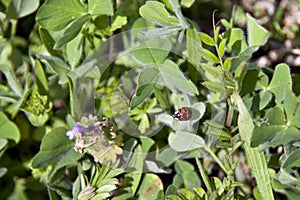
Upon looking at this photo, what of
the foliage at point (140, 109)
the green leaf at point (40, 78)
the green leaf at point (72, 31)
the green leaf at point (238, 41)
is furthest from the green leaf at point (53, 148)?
the green leaf at point (238, 41)

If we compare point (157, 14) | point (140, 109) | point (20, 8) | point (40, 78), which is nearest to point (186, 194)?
point (140, 109)

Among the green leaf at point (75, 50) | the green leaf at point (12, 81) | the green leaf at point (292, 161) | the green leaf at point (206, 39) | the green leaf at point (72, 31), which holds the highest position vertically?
the green leaf at point (206, 39)

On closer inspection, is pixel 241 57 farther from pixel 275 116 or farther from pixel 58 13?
pixel 58 13

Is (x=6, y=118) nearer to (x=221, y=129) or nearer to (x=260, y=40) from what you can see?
(x=221, y=129)

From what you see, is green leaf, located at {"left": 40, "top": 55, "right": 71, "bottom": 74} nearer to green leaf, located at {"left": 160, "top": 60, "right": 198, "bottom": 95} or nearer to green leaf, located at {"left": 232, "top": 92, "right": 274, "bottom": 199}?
green leaf, located at {"left": 160, "top": 60, "right": 198, "bottom": 95}

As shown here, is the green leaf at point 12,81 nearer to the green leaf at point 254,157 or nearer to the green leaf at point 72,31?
the green leaf at point 72,31
